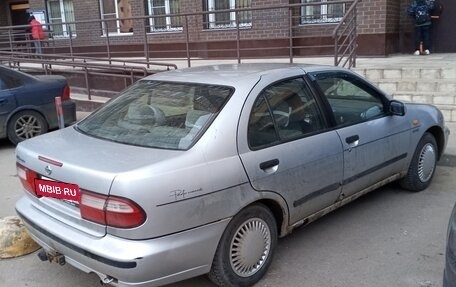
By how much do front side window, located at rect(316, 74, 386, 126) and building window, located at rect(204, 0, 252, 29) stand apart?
27.2ft

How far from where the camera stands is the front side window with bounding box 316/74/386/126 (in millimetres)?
4164

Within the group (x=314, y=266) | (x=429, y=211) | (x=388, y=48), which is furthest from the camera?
(x=388, y=48)

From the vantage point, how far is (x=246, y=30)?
41.8 feet

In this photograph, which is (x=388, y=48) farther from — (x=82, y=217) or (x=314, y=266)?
(x=82, y=217)

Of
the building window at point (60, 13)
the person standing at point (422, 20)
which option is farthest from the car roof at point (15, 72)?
the building window at point (60, 13)

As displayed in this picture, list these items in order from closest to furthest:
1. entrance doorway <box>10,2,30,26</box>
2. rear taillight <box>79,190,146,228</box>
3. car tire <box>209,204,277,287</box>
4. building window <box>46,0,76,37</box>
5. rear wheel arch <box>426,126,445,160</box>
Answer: rear taillight <box>79,190,146,228</box> → car tire <box>209,204,277,287</box> → rear wheel arch <box>426,126,445,160</box> → building window <box>46,0,76,37</box> → entrance doorway <box>10,2,30,26</box>

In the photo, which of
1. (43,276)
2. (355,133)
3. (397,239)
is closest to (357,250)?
(397,239)

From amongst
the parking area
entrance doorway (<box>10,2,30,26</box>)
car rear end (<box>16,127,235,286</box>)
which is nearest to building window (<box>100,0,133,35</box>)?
entrance doorway (<box>10,2,30,26</box>)

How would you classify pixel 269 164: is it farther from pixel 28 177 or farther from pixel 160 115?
pixel 28 177

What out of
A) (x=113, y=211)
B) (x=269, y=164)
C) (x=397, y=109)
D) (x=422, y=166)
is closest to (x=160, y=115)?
(x=269, y=164)

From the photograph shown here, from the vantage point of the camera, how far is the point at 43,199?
3332mm

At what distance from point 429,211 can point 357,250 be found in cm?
119

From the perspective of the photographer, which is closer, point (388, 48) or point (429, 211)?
point (429, 211)

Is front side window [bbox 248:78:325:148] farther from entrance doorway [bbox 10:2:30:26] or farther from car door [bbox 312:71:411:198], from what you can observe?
entrance doorway [bbox 10:2:30:26]
